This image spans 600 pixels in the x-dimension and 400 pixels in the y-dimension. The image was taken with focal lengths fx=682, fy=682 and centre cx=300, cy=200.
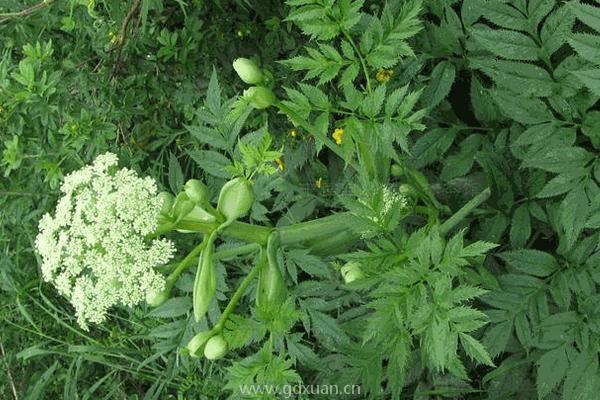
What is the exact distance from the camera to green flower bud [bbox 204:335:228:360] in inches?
59.1

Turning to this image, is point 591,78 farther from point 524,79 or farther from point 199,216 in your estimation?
point 199,216

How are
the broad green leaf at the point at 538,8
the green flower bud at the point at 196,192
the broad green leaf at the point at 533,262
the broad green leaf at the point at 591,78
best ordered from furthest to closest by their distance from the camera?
1. the broad green leaf at the point at 533,262
2. the broad green leaf at the point at 538,8
3. the green flower bud at the point at 196,192
4. the broad green leaf at the point at 591,78

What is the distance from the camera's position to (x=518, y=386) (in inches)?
74.0

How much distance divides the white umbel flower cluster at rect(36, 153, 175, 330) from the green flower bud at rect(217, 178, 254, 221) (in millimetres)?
170

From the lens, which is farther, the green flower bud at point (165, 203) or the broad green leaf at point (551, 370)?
the broad green leaf at point (551, 370)

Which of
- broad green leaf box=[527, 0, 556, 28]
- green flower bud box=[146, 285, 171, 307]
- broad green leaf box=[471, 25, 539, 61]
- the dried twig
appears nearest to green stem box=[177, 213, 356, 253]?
green flower bud box=[146, 285, 171, 307]

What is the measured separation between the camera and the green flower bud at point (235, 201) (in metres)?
1.49

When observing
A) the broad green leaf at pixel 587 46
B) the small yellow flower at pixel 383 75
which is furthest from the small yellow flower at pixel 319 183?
the broad green leaf at pixel 587 46

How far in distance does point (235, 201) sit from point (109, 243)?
0.29 meters

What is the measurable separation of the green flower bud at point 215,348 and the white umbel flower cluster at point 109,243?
204 millimetres

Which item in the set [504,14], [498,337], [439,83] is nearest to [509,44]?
[504,14]

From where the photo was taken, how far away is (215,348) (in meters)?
1.50

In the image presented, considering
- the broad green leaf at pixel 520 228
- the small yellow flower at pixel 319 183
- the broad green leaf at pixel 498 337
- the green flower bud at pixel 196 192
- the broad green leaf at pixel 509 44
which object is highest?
the broad green leaf at pixel 509 44

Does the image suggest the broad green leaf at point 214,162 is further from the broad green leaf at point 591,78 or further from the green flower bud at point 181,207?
the broad green leaf at point 591,78
